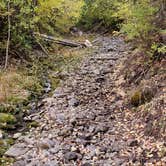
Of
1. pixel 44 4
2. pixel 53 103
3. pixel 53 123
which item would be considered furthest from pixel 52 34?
pixel 53 123

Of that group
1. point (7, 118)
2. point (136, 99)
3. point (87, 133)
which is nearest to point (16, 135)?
point (7, 118)

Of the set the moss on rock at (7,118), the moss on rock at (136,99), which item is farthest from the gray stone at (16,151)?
the moss on rock at (136,99)

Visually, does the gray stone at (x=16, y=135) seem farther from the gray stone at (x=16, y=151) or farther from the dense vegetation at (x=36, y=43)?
the gray stone at (x=16, y=151)

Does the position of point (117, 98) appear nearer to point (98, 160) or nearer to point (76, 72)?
point (98, 160)

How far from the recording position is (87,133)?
868 centimetres

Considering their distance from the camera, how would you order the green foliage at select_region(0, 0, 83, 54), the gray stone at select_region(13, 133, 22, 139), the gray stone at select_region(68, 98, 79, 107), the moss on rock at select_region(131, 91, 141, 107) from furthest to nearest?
the green foliage at select_region(0, 0, 83, 54) < the gray stone at select_region(68, 98, 79, 107) < the moss on rock at select_region(131, 91, 141, 107) < the gray stone at select_region(13, 133, 22, 139)

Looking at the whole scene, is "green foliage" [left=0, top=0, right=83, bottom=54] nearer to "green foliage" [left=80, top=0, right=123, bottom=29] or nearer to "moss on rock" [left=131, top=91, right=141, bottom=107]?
"moss on rock" [left=131, top=91, right=141, bottom=107]

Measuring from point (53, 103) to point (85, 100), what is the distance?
3.19 feet

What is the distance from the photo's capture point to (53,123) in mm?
9523

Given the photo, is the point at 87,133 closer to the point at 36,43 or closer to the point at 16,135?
the point at 16,135

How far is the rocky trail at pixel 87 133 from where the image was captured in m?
7.36

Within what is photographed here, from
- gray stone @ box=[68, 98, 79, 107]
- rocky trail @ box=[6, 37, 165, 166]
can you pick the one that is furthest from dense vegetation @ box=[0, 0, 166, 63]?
→ gray stone @ box=[68, 98, 79, 107]

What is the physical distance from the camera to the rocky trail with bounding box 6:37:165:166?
290 inches

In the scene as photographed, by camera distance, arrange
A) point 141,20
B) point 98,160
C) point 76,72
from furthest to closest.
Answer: point 76,72
point 141,20
point 98,160
